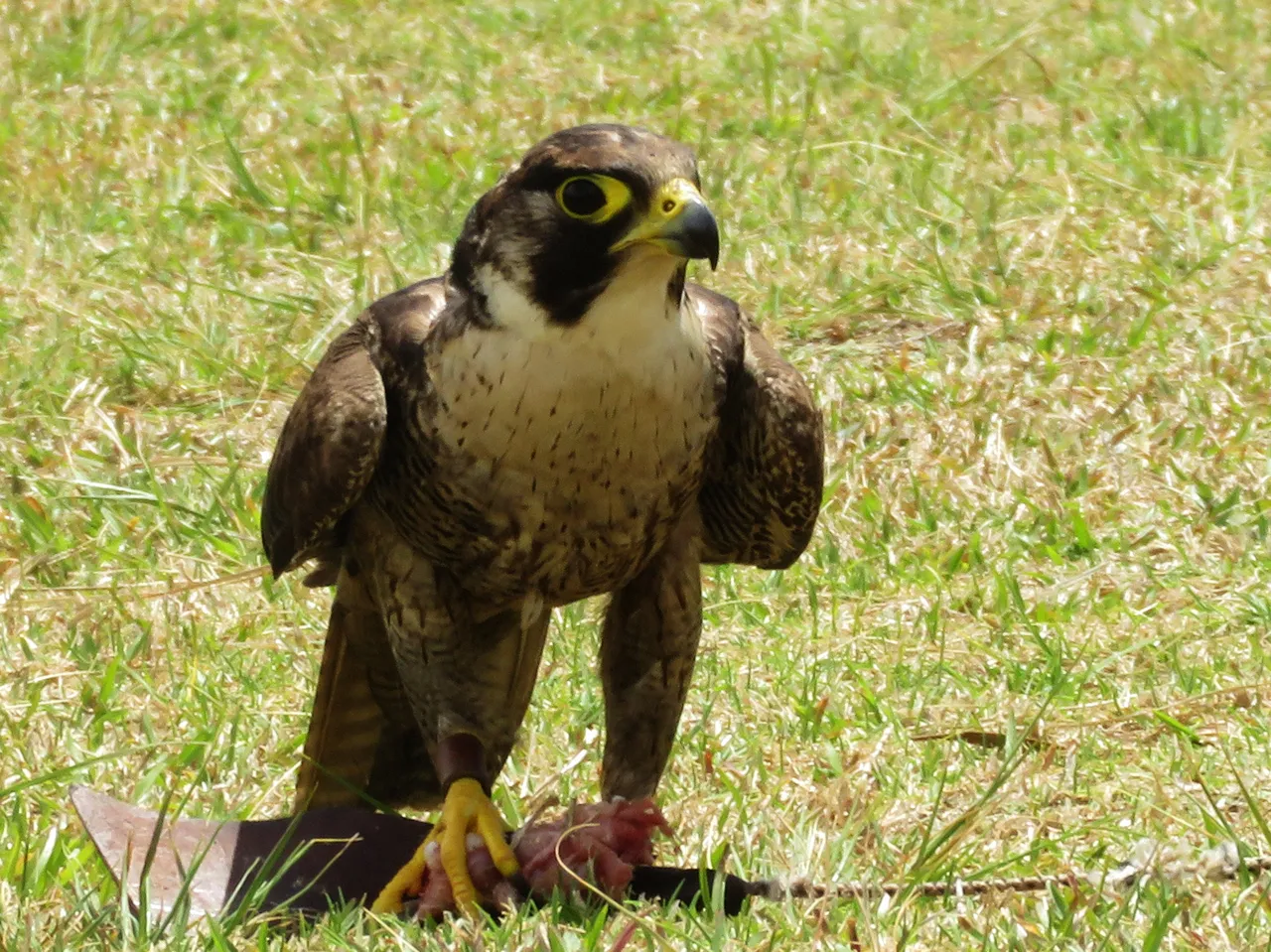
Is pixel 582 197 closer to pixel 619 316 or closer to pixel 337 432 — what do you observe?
pixel 619 316

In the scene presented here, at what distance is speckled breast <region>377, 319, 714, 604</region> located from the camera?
3469 millimetres

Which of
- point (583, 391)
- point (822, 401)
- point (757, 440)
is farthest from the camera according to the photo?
point (822, 401)

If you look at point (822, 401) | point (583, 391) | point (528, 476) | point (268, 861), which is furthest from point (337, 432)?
point (822, 401)

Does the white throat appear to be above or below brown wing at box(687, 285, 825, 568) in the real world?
above

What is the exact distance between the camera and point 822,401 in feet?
19.3

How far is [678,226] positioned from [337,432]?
743 mm

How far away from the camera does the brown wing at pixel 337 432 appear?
11.9 ft

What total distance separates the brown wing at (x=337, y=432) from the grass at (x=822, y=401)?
493mm

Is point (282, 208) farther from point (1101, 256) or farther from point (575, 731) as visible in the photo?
point (575, 731)

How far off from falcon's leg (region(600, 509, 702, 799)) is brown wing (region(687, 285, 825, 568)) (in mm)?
96

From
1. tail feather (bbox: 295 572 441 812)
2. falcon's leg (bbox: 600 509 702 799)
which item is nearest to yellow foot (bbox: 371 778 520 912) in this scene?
falcon's leg (bbox: 600 509 702 799)

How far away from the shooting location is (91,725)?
14.1 ft

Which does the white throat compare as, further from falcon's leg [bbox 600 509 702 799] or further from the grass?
the grass

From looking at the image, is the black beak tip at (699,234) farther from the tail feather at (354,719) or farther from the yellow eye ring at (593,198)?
the tail feather at (354,719)
